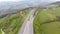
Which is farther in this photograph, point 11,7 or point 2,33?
point 11,7

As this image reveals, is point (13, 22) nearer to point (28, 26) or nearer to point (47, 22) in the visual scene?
point (28, 26)

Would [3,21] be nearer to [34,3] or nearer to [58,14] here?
[34,3]

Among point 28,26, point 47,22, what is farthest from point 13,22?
point 47,22

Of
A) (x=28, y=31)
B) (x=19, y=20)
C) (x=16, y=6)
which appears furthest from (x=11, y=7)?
(x=28, y=31)
